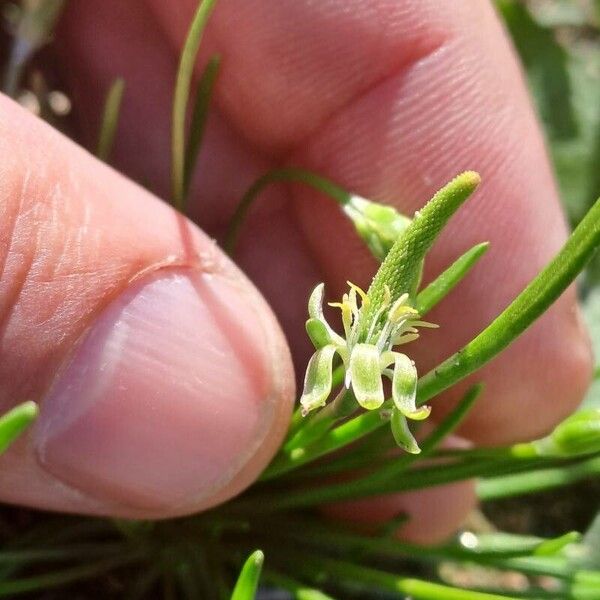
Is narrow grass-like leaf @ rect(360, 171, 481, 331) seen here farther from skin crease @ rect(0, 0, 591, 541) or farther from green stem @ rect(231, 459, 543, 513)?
skin crease @ rect(0, 0, 591, 541)

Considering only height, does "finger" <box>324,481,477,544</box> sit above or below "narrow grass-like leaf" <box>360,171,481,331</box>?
below

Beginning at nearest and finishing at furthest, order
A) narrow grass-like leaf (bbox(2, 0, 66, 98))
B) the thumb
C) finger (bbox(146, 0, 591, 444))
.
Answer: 1. the thumb
2. narrow grass-like leaf (bbox(2, 0, 66, 98))
3. finger (bbox(146, 0, 591, 444))

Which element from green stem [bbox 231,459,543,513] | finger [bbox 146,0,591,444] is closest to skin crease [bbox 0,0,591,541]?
finger [bbox 146,0,591,444]

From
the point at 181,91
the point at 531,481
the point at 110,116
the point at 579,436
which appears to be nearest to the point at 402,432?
the point at 579,436

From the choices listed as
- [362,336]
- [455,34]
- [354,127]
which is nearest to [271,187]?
[354,127]

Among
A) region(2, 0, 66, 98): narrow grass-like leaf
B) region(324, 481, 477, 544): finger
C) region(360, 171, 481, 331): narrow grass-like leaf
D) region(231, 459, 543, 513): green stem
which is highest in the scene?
region(2, 0, 66, 98): narrow grass-like leaf

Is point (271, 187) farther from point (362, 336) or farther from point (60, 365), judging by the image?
point (362, 336)
